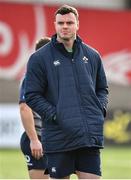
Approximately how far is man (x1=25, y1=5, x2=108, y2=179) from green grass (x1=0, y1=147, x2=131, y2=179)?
6.21m

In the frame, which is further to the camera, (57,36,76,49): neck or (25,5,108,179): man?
(57,36,76,49): neck

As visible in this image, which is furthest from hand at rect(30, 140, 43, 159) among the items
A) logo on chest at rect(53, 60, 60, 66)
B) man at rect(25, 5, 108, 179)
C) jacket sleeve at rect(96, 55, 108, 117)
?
logo on chest at rect(53, 60, 60, 66)

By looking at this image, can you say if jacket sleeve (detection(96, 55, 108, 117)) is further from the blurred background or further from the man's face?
the blurred background

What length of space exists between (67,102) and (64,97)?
0.19 ft

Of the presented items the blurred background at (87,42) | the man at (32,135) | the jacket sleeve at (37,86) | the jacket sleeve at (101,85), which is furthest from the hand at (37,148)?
the blurred background at (87,42)

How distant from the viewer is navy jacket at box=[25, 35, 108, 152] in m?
7.61

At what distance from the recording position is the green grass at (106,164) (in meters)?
14.9

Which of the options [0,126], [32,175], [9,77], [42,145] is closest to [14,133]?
[0,126]

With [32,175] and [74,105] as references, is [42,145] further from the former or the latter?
[32,175]

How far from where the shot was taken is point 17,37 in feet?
71.4

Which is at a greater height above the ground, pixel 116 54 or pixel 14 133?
pixel 116 54

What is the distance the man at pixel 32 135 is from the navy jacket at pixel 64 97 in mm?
749

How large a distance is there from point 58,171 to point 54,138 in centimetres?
32

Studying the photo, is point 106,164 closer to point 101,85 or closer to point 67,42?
point 101,85
